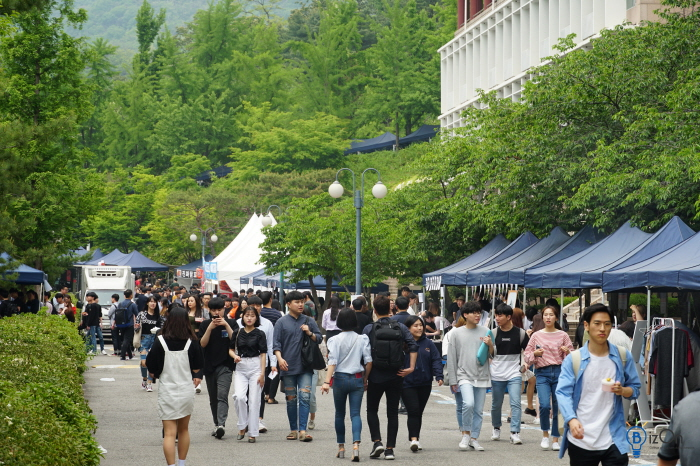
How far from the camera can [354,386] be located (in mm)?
11039

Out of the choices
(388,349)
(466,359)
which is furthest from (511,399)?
(388,349)

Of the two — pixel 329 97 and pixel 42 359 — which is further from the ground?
pixel 329 97

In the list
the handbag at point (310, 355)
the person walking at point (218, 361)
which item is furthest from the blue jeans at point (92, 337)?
the handbag at point (310, 355)

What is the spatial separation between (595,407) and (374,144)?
233 feet

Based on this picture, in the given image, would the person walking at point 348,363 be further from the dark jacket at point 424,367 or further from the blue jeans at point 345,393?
the dark jacket at point 424,367

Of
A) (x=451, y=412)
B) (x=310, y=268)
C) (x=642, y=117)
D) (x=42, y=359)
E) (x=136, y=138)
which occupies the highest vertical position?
(x=136, y=138)

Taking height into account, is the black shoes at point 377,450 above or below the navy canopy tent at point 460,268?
below

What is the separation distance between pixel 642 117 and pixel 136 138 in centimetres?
6924

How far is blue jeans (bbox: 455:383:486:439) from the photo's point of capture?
11.8 meters

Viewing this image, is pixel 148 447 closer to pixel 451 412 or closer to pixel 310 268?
pixel 451 412

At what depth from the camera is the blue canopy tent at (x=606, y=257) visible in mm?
16172

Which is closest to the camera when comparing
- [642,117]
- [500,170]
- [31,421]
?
[31,421]

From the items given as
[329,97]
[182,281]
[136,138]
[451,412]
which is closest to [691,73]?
[451,412]

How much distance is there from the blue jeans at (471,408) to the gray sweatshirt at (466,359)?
83mm
